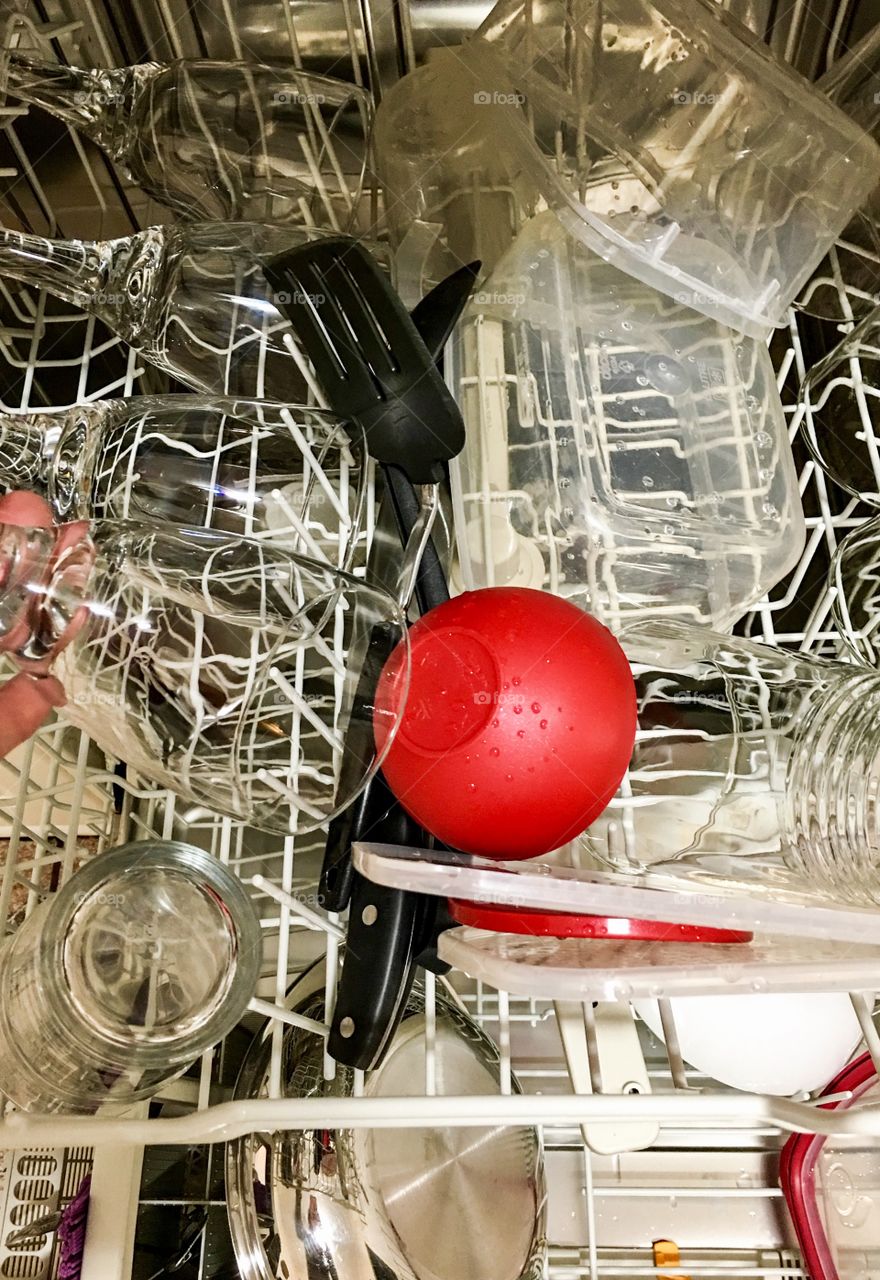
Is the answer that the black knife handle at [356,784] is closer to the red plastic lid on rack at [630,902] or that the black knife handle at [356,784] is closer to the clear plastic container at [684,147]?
the red plastic lid on rack at [630,902]

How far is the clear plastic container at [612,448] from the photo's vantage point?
1.70 feet

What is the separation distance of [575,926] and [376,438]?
0.88 ft

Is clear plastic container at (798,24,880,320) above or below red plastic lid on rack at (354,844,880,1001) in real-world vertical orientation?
above

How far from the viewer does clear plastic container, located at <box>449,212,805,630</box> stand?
52 centimetres

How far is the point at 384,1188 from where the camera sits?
52 cm

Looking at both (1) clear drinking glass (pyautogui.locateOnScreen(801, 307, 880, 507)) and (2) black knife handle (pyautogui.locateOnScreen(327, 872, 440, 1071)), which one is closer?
(2) black knife handle (pyautogui.locateOnScreen(327, 872, 440, 1071))

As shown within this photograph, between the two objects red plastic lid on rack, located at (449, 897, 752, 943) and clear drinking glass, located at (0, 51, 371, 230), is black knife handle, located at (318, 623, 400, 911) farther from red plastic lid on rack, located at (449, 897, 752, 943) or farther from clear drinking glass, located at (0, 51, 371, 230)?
clear drinking glass, located at (0, 51, 371, 230)

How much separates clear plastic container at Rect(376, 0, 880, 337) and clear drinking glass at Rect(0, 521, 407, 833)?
24cm

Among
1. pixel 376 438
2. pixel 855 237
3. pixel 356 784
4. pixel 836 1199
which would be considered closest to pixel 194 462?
pixel 376 438

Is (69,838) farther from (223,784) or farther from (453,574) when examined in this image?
(453,574)

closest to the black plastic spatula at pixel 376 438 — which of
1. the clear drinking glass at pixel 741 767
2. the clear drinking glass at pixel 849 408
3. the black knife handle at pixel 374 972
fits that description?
the black knife handle at pixel 374 972

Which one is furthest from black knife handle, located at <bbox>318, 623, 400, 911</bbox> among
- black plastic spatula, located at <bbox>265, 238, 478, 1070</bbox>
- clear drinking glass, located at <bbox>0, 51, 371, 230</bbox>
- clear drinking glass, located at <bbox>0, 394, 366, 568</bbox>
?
clear drinking glass, located at <bbox>0, 51, 371, 230</bbox>

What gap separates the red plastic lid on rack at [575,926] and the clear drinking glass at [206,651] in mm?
76

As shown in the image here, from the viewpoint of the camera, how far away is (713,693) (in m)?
0.49
